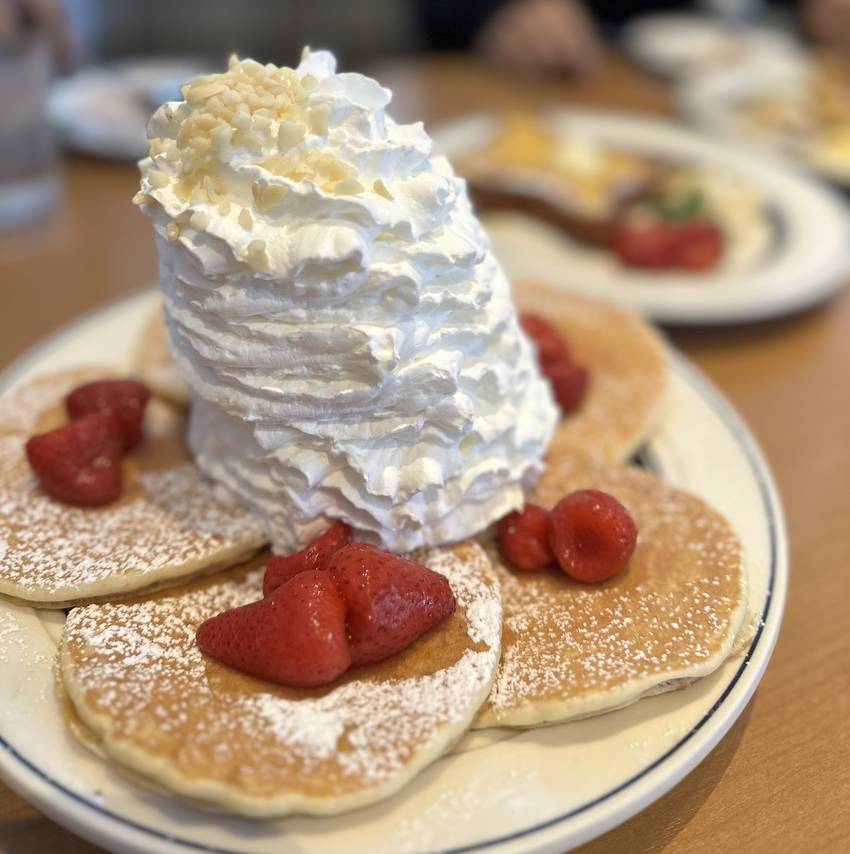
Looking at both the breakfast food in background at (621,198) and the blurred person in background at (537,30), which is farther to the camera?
the blurred person in background at (537,30)

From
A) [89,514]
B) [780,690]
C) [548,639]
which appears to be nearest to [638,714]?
[548,639]

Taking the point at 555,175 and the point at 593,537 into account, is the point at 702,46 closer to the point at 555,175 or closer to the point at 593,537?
the point at 555,175

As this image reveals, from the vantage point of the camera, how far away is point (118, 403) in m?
1.38

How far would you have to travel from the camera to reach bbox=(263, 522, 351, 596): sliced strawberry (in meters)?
1.13

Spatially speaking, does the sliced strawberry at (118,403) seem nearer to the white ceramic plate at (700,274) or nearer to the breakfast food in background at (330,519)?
the breakfast food in background at (330,519)

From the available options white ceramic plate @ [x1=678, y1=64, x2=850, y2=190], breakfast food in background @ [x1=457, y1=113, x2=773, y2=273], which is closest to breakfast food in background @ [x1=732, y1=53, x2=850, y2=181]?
white ceramic plate @ [x1=678, y1=64, x2=850, y2=190]

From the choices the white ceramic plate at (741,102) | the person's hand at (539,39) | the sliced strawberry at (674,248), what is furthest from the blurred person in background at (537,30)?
the sliced strawberry at (674,248)

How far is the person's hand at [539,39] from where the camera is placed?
366 cm

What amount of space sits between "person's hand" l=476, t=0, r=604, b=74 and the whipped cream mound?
2.79 m

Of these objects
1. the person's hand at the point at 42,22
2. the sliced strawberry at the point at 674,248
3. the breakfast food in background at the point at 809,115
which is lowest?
the breakfast food in background at the point at 809,115

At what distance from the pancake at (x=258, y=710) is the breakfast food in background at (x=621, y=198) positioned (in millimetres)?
1458

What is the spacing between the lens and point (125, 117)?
9.20 ft

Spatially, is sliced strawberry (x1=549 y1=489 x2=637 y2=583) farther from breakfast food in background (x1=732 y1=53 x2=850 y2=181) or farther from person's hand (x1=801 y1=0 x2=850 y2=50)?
person's hand (x1=801 y1=0 x2=850 y2=50)

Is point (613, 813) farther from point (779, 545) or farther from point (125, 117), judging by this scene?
point (125, 117)
